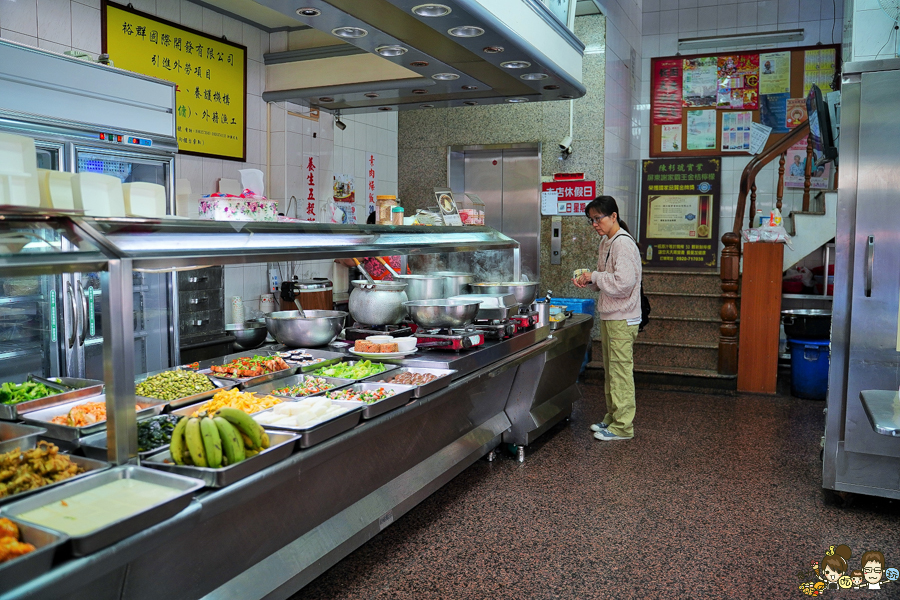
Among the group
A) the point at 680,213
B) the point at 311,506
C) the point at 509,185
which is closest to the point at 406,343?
the point at 311,506

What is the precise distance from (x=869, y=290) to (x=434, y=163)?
553 cm

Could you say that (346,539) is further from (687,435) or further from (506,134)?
(506,134)

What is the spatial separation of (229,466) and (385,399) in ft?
2.84

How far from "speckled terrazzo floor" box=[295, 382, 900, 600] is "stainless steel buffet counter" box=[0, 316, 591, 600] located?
201 mm

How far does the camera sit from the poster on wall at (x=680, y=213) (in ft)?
28.2

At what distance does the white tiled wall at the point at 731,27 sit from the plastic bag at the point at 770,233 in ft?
6.22

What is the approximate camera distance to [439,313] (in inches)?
152

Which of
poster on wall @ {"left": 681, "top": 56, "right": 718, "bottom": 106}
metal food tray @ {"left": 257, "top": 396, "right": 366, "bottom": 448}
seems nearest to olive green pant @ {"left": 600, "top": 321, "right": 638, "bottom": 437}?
metal food tray @ {"left": 257, "top": 396, "right": 366, "bottom": 448}

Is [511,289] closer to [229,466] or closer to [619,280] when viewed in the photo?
[619,280]

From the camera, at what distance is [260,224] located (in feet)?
9.08

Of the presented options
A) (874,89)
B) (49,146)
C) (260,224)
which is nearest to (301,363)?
(260,224)

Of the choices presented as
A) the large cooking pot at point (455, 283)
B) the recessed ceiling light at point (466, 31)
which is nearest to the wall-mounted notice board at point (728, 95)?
the large cooking pot at point (455, 283)

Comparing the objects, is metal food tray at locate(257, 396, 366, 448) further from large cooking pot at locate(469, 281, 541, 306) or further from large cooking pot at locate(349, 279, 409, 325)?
large cooking pot at locate(469, 281, 541, 306)

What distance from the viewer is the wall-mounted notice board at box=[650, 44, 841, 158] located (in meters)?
8.30
